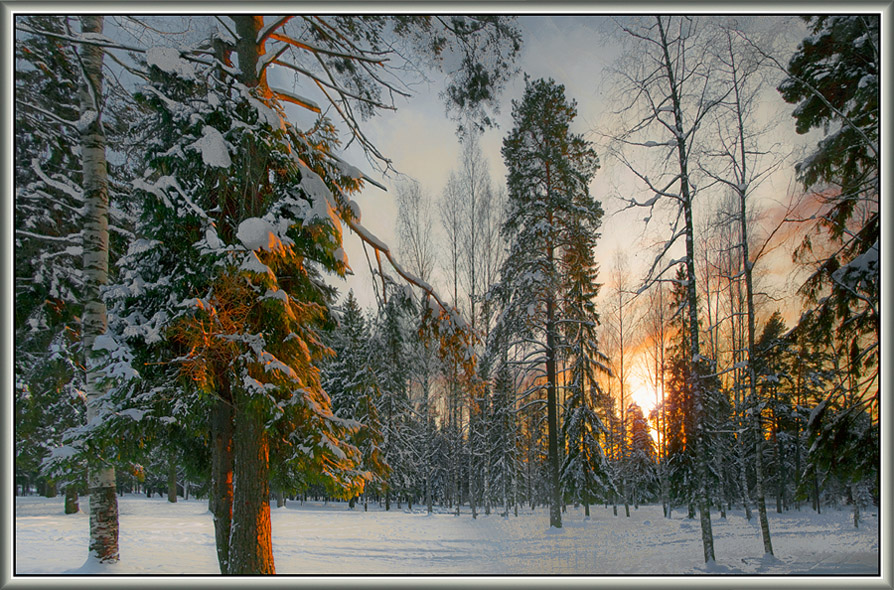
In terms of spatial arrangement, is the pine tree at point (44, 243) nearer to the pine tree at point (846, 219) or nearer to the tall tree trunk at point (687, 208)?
the tall tree trunk at point (687, 208)

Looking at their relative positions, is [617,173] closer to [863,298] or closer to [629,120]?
[629,120]

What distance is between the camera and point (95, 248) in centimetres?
526

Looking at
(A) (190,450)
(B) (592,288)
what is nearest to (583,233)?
(B) (592,288)

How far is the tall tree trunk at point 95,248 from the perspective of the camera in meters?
4.93

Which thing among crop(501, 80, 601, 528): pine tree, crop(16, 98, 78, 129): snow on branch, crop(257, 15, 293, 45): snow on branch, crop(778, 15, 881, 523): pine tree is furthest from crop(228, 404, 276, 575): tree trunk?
crop(501, 80, 601, 528): pine tree

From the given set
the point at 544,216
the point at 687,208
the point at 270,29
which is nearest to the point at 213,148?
the point at 270,29

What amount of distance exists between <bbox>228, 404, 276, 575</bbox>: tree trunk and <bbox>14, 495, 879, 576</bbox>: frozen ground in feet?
4.35

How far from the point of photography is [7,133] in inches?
174

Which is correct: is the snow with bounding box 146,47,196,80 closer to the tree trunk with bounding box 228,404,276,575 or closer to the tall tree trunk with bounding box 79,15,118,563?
the tall tree trunk with bounding box 79,15,118,563

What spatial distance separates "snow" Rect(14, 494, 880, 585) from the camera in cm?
470

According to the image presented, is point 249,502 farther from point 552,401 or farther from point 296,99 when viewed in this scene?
point 552,401

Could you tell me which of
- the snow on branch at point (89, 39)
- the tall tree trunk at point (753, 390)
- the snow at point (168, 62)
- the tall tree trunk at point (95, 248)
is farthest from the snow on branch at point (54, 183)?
the tall tree trunk at point (753, 390)

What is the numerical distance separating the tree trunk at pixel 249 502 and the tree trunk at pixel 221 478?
25.7 inches

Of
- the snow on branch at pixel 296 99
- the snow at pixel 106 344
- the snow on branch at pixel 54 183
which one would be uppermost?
the snow on branch at pixel 296 99
